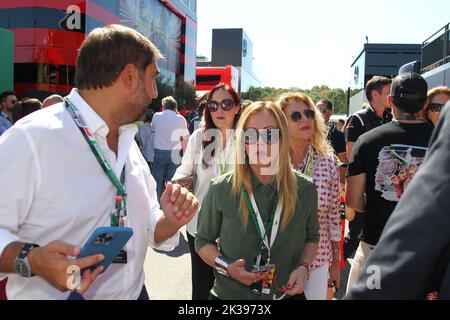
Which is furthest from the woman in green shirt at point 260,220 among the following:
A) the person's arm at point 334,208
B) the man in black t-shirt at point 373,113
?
the man in black t-shirt at point 373,113

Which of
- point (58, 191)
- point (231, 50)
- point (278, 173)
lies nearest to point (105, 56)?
point (58, 191)

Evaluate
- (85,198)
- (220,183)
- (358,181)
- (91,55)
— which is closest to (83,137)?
(85,198)

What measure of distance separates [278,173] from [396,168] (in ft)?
3.35

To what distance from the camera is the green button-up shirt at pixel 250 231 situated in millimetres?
2477

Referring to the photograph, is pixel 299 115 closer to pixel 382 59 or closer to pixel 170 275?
pixel 170 275

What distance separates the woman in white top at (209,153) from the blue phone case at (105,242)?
1856mm

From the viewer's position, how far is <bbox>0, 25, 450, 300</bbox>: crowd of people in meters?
1.58

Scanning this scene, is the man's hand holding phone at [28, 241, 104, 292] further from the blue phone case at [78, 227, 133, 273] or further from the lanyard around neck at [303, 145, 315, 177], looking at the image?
the lanyard around neck at [303, 145, 315, 177]

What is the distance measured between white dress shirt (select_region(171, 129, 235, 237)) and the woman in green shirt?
90 cm

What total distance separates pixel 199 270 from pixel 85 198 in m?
1.86

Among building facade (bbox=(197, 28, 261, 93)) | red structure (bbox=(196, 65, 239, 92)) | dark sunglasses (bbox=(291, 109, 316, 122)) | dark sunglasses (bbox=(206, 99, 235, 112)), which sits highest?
building facade (bbox=(197, 28, 261, 93))

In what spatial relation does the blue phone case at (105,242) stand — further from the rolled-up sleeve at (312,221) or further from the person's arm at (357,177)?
the person's arm at (357,177)

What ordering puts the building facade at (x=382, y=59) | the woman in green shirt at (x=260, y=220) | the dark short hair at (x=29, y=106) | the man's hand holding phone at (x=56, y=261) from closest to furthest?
the man's hand holding phone at (x=56, y=261) → the woman in green shirt at (x=260, y=220) → the dark short hair at (x=29, y=106) → the building facade at (x=382, y=59)

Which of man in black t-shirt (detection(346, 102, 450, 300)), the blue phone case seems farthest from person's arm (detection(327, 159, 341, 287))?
man in black t-shirt (detection(346, 102, 450, 300))
